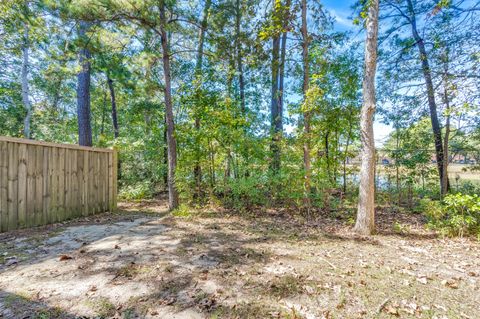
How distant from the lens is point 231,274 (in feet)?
7.56

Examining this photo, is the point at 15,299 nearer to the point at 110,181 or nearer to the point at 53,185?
the point at 53,185

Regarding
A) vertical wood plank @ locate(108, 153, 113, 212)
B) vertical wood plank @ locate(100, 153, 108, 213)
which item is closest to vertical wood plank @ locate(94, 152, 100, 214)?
vertical wood plank @ locate(100, 153, 108, 213)

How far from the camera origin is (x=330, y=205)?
5.59 meters

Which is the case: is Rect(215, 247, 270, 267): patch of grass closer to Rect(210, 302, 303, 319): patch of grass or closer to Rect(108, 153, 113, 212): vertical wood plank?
Rect(210, 302, 303, 319): patch of grass

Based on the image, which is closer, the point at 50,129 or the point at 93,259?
the point at 93,259

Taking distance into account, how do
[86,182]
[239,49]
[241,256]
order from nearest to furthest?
→ 1. [241,256]
2. [86,182]
3. [239,49]

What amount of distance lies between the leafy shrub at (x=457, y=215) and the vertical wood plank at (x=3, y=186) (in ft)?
21.1

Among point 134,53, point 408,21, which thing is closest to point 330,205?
point 134,53

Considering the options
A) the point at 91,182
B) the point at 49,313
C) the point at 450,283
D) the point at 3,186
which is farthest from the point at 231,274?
the point at 91,182

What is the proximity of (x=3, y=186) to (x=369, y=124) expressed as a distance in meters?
5.42

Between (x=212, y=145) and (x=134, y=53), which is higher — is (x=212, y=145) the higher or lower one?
the lower one

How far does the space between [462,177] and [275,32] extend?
681 centimetres

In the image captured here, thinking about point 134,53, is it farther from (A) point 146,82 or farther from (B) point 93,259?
(B) point 93,259

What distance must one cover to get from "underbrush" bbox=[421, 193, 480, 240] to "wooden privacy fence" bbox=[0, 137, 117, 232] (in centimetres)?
623
